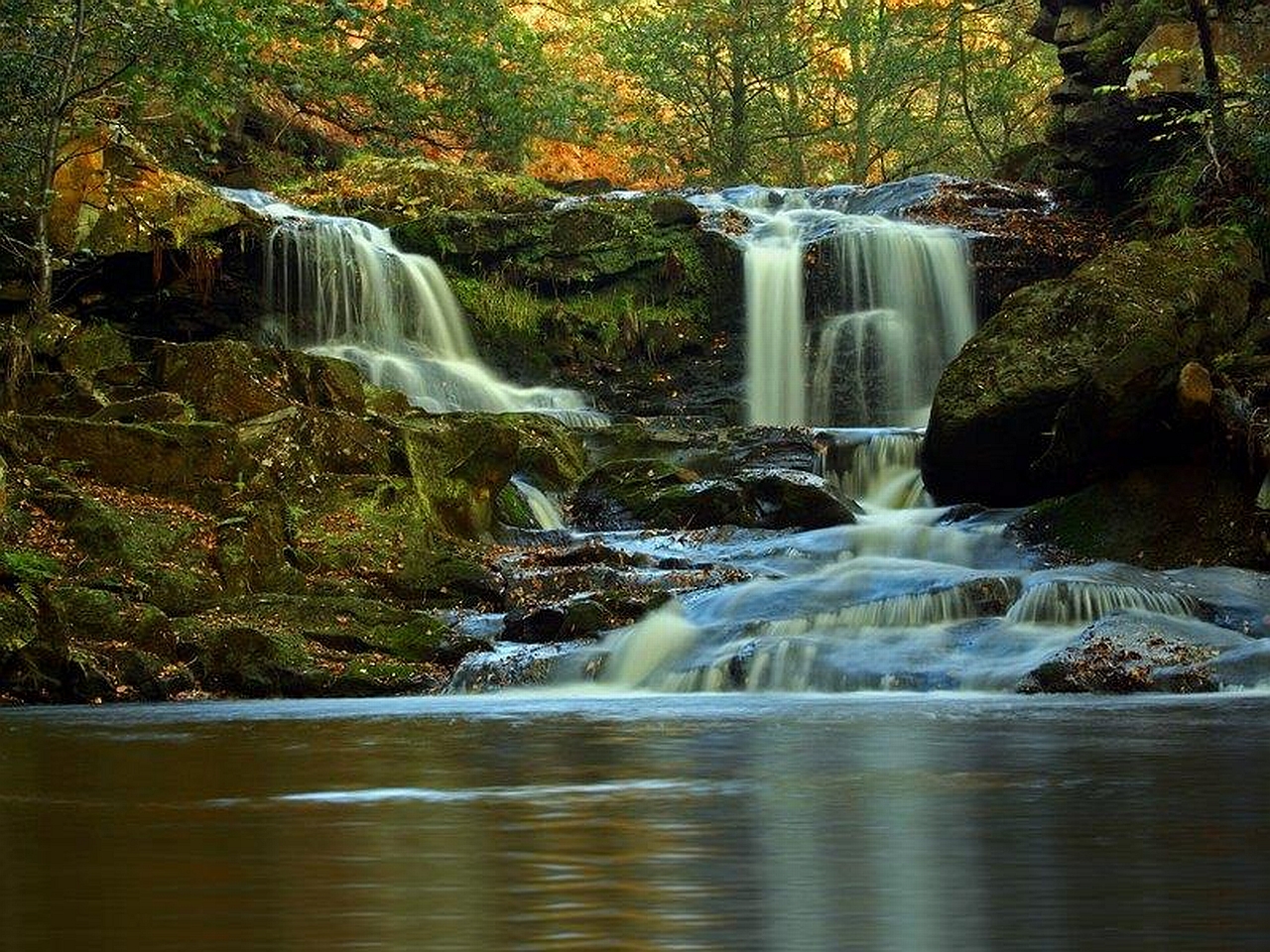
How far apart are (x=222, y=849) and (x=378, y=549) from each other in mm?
10222

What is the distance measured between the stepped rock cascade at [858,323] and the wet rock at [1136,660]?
1112 centimetres

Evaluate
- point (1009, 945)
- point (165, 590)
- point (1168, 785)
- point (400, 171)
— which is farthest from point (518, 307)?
point (1009, 945)

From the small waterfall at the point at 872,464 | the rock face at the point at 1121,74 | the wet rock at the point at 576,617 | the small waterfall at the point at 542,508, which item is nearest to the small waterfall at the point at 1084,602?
the wet rock at the point at 576,617

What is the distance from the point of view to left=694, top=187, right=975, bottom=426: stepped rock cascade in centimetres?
2150

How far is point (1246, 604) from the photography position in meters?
11.2

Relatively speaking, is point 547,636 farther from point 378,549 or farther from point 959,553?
point 959,553

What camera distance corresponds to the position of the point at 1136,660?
9438mm

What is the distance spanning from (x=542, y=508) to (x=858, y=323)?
23.0 feet

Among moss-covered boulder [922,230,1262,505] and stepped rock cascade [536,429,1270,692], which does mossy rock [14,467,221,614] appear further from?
moss-covered boulder [922,230,1262,505]

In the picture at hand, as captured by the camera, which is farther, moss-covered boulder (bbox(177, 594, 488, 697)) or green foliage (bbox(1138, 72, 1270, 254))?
green foliage (bbox(1138, 72, 1270, 254))

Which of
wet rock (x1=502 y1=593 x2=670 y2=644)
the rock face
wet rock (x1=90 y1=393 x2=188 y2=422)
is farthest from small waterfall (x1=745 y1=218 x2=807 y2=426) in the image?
wet rock (x1=502 y1=593 x2=670 y2=644)

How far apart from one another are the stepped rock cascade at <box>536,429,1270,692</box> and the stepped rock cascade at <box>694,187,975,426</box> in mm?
8065

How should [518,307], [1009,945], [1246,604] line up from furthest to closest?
[518,307] < [1246,604] < [1009,945]

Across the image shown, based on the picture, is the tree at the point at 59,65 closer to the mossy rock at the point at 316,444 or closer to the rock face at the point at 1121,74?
the mossy rock at the point at 316,444
